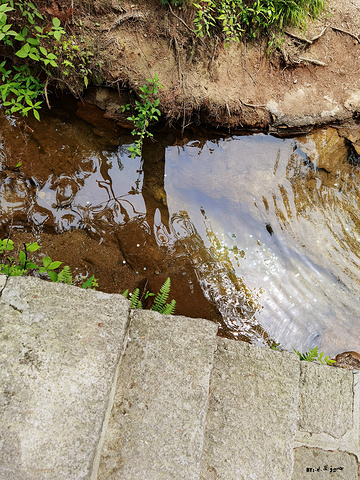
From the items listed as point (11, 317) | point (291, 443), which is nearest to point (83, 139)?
point (11, 317)

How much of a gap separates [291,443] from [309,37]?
5.60m

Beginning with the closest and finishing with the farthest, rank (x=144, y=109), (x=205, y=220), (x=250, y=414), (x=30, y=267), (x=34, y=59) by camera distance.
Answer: (x=250, y=414), (x=30, y=267), (x=34, y=59), (x=144, y=109), (x=205, y=220)

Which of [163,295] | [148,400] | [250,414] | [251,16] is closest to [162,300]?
[163,295]

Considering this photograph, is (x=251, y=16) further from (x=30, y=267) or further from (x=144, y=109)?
(x=30, y=267)

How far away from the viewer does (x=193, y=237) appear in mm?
4379

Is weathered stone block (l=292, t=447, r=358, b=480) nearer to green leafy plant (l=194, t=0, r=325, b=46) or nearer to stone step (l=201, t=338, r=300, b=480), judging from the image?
stone step (l=201, t=338, r=300, b=480)

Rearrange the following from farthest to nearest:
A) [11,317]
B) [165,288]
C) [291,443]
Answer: [165,288]
[291,443]
[11,317]

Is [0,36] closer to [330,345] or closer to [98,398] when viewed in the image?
[98,398]

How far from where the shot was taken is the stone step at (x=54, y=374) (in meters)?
1.87

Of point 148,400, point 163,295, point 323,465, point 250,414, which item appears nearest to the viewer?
point 148,400

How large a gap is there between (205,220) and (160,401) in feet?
8.93

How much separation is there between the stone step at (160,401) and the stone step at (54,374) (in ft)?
0.53

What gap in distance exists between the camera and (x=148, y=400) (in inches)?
89.1

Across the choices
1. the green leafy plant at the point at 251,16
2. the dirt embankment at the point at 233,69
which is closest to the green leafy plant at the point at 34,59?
the dirt embankment at the point at 233,69
